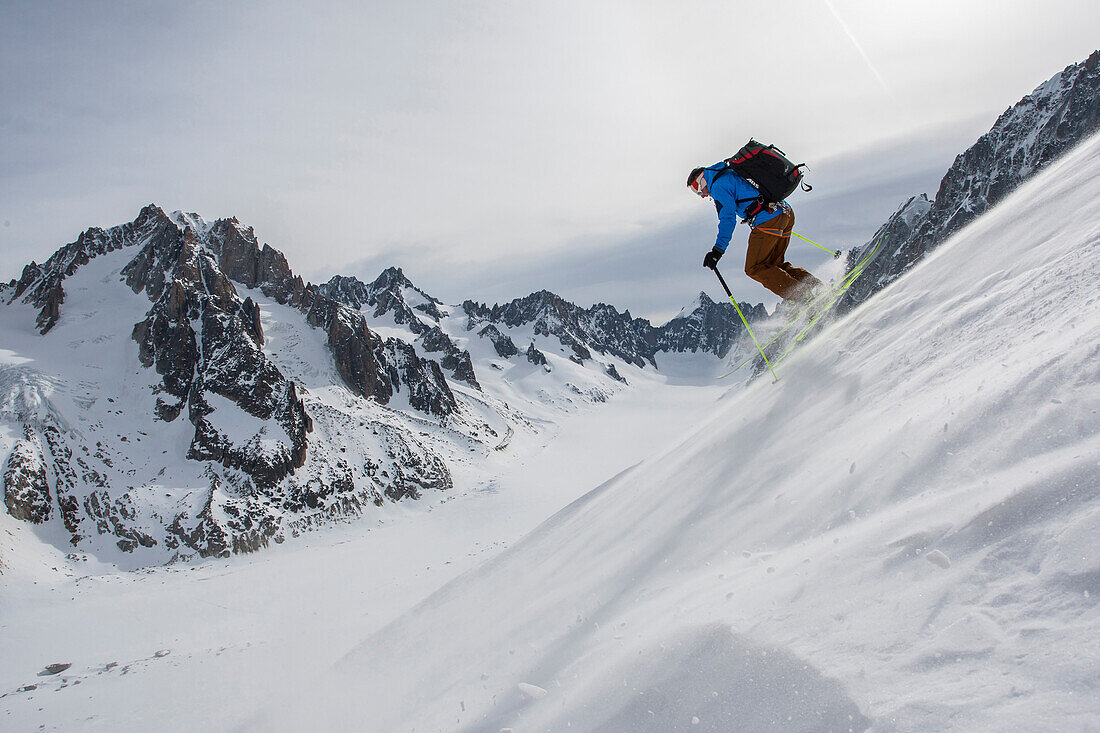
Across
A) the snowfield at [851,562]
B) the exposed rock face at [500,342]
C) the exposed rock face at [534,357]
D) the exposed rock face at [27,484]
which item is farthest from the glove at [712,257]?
the exposed rock face at [500,342]

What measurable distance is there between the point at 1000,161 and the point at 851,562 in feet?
297

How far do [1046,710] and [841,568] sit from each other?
55.1 inches

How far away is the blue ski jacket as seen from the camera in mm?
8523

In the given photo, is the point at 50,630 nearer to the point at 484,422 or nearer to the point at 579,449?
the point at 484,422

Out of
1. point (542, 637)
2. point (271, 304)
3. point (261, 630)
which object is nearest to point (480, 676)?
point (542, 637)

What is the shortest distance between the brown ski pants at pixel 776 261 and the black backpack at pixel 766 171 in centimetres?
52

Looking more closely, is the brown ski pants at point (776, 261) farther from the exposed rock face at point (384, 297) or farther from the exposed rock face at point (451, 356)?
the exposed rock face at point (384, 297)

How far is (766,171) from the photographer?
8.41 meters

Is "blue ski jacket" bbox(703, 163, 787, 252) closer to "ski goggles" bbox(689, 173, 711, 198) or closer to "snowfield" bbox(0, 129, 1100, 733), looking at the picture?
"ski goggles" bbox(689, 173, 711, 198)

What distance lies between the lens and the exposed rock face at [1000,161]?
5965 cm

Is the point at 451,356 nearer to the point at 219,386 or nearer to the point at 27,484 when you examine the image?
the point at 219,386

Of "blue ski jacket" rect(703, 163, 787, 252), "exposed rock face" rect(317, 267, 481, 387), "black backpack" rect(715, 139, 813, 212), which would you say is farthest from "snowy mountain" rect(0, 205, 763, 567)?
"black backpack" rect(715, 139, 813, 212)

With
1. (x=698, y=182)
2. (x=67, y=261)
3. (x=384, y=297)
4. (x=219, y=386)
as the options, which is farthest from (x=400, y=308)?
(x=698, y=182)

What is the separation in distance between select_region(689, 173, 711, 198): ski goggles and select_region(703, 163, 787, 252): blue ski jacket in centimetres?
7
